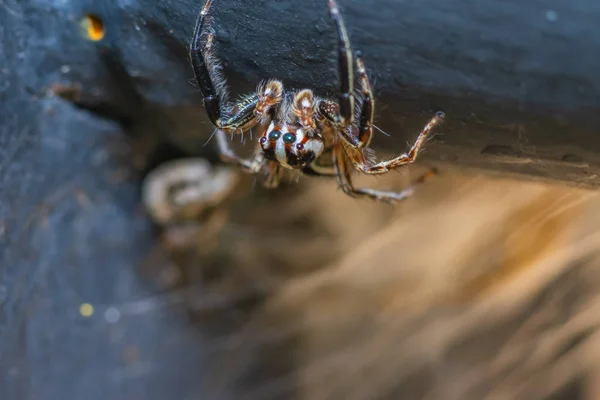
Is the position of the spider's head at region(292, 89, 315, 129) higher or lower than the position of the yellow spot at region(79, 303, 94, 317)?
higher

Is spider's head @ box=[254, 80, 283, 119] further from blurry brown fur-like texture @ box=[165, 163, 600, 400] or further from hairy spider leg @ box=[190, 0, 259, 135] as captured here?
blurry brown fur-like texture @ box=[165, 163, 600, 400]

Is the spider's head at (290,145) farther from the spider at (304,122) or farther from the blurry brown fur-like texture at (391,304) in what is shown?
the blurry brown fur-like texture at (391,304)

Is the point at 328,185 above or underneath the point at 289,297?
above

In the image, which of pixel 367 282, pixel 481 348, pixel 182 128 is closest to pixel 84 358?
pixel 182 128

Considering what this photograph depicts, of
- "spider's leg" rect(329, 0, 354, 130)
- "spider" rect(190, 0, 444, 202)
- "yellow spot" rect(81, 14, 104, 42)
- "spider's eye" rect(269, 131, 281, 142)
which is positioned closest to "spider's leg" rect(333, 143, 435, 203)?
"spider" rect(190, 0, 444, 202)

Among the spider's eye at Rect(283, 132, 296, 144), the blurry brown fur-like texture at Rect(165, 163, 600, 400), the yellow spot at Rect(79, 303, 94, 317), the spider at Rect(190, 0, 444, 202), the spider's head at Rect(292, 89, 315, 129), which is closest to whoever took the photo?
the spider at Rect(190, 0, 444, 202)

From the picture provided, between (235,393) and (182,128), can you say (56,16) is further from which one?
(235,393)
